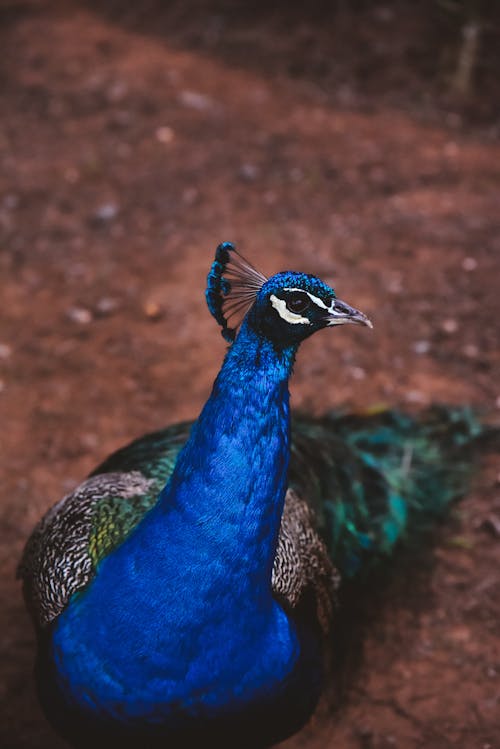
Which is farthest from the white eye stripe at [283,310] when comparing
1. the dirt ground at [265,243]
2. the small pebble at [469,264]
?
the small pebble at [469,264]

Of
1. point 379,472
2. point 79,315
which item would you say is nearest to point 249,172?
point 79,315

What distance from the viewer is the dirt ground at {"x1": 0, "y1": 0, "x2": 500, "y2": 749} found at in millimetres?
2723

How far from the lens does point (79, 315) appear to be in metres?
4.07

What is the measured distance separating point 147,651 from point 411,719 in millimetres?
1151

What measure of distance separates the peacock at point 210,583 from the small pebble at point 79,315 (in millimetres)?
1886

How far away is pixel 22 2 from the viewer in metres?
6.62

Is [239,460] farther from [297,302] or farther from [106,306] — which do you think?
[106,306]

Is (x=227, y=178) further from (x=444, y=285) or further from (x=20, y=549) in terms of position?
(x=20, y=549)

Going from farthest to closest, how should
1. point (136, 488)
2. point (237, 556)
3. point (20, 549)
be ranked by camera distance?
point (20, 549), point (136, 488), point (237, 556)

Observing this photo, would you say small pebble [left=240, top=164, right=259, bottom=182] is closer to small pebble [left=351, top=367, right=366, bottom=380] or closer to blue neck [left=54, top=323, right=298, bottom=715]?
small pebble [left=351, top=367, right=366, bottom=380]

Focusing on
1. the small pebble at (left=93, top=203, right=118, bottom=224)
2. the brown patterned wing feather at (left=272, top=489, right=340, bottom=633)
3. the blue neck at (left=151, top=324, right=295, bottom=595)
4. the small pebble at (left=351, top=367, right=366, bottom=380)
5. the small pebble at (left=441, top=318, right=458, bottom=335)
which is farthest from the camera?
the small pebble at (left=93, top=203, right=118, bottom=224)

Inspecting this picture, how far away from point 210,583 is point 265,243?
121 inches

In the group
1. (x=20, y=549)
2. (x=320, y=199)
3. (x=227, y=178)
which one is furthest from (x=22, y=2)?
(x=20, y=549)

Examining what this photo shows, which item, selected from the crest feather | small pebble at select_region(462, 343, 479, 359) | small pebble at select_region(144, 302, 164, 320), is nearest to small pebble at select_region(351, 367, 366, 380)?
small pebble at select_region(462, 343, 479, 359)
